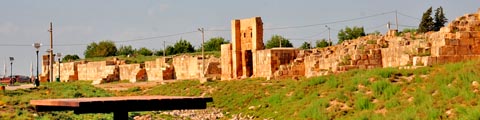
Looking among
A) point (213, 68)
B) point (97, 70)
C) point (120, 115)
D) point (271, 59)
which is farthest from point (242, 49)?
point (120, 115)

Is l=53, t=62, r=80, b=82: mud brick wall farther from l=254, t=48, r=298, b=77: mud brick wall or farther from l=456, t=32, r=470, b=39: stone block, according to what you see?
l=456, t=32, r=470, b=39: stone block

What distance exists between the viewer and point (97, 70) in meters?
51.0

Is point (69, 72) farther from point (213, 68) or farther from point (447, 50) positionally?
point (447, 50)

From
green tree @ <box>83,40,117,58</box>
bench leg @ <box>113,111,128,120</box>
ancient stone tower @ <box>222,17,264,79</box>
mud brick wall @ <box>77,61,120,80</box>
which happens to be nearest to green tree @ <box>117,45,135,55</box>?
green tree @ <box>83,40,117,58</box>

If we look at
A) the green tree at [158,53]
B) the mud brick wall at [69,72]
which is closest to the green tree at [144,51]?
the green tree at [158,53]

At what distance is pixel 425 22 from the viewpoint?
47.1m

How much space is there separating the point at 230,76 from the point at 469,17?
13.7 m

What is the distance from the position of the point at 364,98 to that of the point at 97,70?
36279 mm

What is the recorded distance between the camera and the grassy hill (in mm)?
14352

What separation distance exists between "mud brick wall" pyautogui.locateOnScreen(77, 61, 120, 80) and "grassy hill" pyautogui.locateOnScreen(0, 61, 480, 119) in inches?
961

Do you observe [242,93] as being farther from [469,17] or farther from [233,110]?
[469,17]

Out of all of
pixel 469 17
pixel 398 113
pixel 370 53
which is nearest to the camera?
pixel 398 113

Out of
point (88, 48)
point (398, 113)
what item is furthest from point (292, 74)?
point (88, 48)

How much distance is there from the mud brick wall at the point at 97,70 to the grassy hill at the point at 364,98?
24399mm
